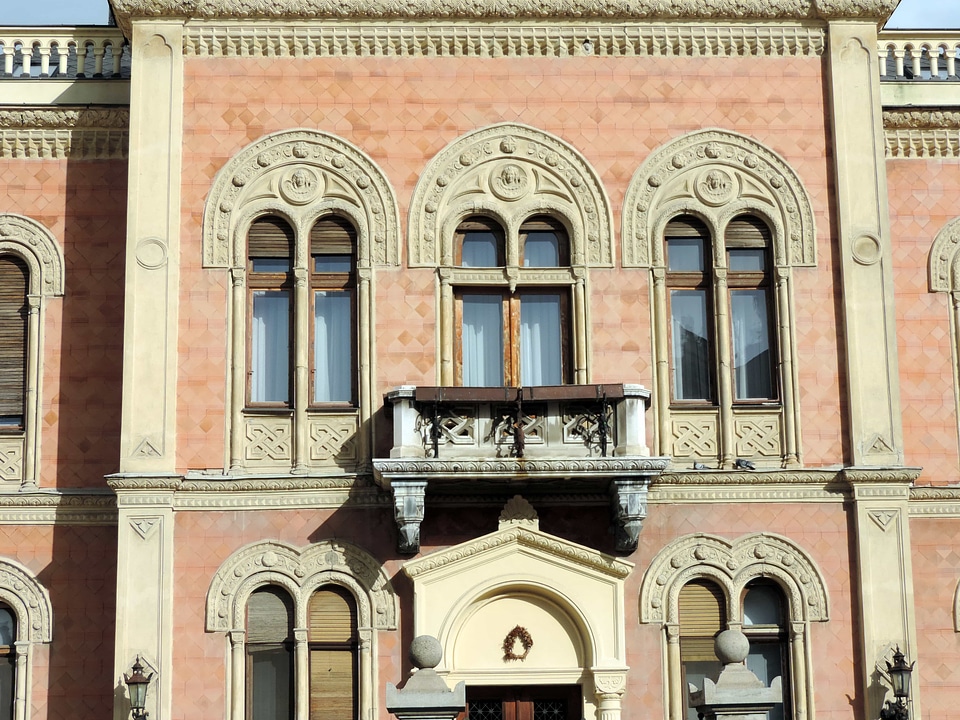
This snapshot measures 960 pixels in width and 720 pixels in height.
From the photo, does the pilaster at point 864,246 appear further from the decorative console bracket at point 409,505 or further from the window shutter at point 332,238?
the window shutter at point 332,238

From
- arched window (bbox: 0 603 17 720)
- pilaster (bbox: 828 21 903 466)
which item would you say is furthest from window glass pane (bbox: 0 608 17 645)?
pilaster (bbox: 828 21 903 466)

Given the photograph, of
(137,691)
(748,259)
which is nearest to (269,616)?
(137,691)

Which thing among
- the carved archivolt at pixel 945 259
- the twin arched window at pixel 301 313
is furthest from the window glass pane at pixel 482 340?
the carved archivolt at pixel 945 259

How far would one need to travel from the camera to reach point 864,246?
932 inches

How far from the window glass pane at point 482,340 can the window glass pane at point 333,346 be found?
163 cm

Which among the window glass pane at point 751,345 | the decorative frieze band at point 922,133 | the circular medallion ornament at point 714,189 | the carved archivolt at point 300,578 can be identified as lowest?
the carved archivolt at point 300,578

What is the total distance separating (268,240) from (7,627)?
6.50m

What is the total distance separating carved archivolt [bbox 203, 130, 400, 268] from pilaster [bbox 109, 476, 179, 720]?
3395 mm

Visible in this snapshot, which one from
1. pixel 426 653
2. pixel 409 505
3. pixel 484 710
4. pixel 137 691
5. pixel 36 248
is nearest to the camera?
pixel 426 653

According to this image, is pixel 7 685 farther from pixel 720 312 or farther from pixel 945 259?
pixel 945 259

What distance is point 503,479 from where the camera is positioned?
22031mm

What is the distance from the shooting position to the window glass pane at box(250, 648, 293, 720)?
73.4 feet

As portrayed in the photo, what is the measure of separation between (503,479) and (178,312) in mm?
5113

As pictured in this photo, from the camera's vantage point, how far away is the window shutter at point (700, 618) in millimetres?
22625
